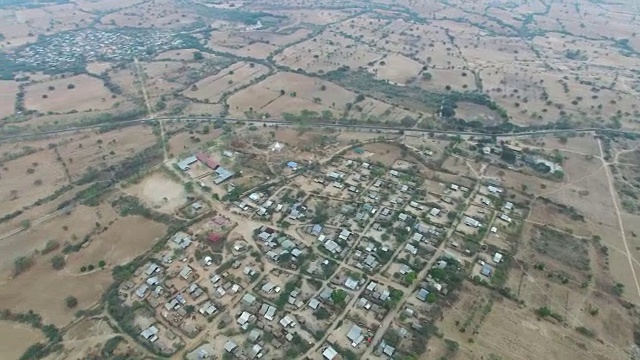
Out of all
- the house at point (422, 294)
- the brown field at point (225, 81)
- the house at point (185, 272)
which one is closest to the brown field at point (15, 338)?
the house at point (185, 272)

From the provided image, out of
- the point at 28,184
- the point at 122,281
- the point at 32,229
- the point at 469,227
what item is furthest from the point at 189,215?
the point at 469,227

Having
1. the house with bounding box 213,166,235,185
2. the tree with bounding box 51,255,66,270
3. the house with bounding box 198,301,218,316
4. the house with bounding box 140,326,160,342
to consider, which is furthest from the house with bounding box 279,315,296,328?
the tree with bounding box 51,255,66,270

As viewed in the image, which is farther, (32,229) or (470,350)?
(32,229)

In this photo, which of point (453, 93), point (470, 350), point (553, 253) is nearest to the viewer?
point (470, 350)

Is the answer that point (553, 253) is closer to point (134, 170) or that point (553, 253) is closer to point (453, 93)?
point (453, 93)

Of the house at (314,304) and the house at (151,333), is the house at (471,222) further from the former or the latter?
the house at (151,333)
